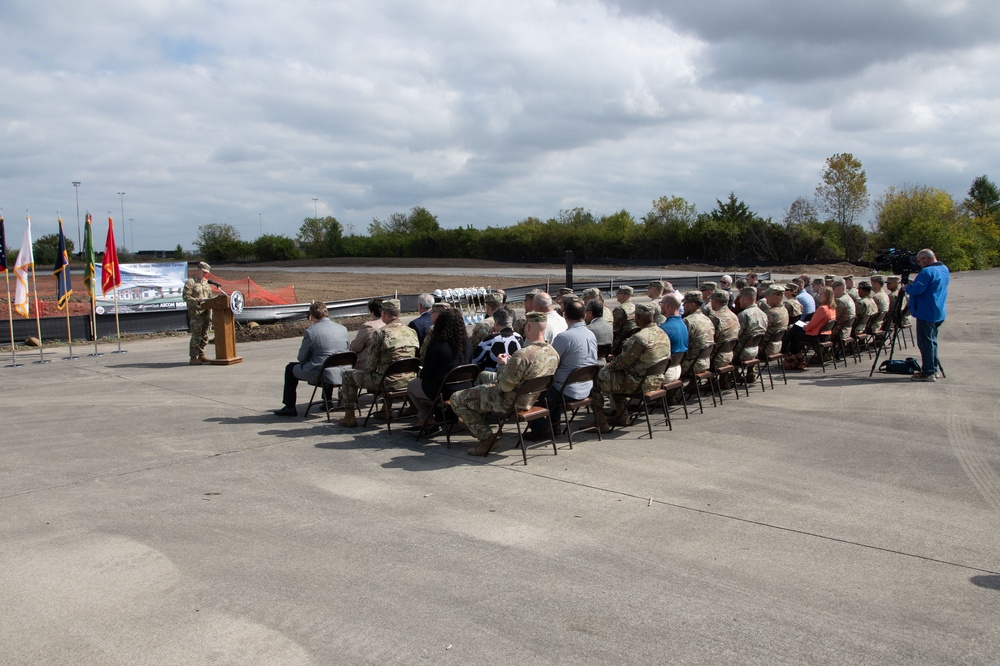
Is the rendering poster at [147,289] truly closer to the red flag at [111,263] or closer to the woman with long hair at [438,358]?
the red flag at [111,263]

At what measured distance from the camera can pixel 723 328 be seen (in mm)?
9578

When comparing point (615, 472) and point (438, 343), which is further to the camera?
point (438, 343)

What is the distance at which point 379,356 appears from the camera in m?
8.27

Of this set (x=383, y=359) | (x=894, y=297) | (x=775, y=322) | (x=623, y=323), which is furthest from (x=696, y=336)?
Result: (x=894, y=297)

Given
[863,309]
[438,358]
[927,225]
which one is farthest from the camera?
[927,225]

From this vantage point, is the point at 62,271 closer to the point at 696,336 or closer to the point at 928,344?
the point at 696,336

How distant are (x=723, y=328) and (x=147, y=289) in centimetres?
1641

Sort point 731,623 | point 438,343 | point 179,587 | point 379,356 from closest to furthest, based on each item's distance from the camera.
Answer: point 731,623, point 179,587, point 438,343, point 379,356

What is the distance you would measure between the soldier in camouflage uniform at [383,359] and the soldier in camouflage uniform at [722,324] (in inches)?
147

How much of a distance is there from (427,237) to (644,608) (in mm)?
79868

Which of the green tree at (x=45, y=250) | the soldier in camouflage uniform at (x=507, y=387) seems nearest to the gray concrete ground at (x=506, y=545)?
the soldier in camouflage uniform at (x=507, y=387)

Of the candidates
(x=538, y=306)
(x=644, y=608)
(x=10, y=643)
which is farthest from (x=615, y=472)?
(x=10, y=643)

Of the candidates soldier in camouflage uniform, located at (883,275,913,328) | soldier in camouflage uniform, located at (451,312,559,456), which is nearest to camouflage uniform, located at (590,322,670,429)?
soldier in camouflage uniform, located at (451,312,559,456)

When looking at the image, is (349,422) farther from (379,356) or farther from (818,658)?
(818,658)
